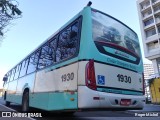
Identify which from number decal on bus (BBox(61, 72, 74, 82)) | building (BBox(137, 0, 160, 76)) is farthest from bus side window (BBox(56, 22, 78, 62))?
building (BBox(137, 0, 160, 76))

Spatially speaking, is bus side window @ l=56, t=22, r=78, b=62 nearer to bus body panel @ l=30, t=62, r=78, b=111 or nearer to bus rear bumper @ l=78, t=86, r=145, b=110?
bus body panel @ l=30, t=62, r=78, b=111

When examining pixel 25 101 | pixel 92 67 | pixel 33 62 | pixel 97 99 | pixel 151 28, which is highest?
pixel 151 28

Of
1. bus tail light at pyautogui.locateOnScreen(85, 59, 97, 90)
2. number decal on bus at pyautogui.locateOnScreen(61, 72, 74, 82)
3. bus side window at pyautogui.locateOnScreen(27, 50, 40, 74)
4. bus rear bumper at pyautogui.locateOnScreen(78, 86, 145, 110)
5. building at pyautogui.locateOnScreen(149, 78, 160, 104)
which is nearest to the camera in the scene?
bus rear bumper at pyautogui.locateOnScreen(78, 86, 145, 110)

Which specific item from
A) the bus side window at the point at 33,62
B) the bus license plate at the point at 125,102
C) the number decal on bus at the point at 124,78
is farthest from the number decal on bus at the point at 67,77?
the bus side window at the point at 33,62

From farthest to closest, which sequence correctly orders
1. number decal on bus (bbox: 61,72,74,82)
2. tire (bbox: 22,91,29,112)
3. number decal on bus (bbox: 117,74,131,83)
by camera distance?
tire (bbox: 22,91,29,112), number decal on bus (bbox: 117,74,131,83), number decal on bus (bbox: 61,72,74,82)

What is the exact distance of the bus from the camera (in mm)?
5168

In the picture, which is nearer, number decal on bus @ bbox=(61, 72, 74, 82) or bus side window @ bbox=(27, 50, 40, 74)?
number decal on bus @ bbox=(61, 72, 74, 82)

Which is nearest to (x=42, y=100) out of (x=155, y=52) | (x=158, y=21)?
(x=155, y=52)

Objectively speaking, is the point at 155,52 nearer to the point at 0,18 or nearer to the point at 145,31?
the point at 145,31

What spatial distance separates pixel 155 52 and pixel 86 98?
1577 inches

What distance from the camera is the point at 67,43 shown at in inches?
240

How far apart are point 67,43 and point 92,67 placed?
127 cm

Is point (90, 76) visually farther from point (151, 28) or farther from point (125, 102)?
point (151, 28)

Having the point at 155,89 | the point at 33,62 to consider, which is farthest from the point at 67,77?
the point at 155,89
